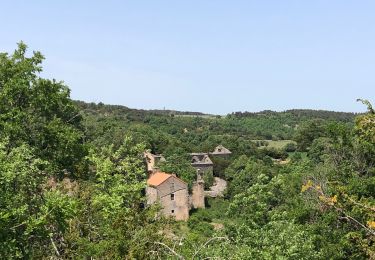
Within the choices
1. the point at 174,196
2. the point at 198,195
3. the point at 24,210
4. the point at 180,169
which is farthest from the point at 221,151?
the point at 24,210

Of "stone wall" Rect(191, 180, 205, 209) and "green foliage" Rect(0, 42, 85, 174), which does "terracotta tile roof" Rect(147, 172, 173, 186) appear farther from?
"green foliage" Rect(0, 42, 85, 174)

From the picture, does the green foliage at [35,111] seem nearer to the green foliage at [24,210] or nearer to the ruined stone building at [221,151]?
the green foliage at [24,210]

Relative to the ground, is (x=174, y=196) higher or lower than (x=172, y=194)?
lower

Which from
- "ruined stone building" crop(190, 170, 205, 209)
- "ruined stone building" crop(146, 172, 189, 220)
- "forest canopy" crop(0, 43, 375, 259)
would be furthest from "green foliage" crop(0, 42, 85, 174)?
"ruined stone building" crop(190, 170, 205, 209)

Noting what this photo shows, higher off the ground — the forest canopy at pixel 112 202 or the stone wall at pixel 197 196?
the forest canopy at pixel 112 202

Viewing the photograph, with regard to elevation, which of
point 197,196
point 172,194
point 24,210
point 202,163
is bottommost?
point 197,196

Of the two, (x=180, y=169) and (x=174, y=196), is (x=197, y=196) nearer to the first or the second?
(x=180, y=169)

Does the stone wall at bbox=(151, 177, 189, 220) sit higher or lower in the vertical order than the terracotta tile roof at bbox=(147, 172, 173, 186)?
lower

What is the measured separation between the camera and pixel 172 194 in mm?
60906

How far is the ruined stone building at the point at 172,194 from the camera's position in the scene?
6003cm

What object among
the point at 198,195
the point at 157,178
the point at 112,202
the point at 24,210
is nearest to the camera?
the point at 24,210

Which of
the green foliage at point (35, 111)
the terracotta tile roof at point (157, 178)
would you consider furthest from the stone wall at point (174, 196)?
the green foliage at point (35, 111)

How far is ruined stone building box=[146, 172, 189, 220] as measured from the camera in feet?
197

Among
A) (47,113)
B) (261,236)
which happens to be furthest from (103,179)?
Result: (261,236)
